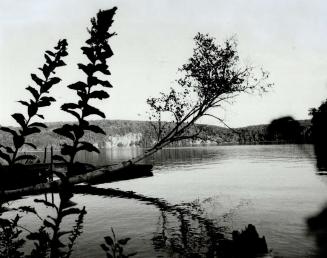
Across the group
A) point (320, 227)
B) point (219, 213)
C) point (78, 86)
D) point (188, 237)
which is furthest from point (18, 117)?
point (219, 213)

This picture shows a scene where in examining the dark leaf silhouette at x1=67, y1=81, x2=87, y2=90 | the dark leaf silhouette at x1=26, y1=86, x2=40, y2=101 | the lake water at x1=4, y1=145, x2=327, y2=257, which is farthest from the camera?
the lake water at x1=4, y1=145, x2=327, y2=257

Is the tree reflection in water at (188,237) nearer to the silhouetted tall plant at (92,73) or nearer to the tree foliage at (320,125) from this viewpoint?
the silhouetted tall plant at (92,73)

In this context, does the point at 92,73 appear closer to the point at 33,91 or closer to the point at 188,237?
the point at 33,91

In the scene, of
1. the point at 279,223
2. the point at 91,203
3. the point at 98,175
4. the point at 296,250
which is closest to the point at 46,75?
the point at 98,175

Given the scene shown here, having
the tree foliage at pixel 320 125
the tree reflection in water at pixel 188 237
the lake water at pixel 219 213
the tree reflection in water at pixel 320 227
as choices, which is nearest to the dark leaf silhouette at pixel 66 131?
the tree reflection in water at pixel 188 237

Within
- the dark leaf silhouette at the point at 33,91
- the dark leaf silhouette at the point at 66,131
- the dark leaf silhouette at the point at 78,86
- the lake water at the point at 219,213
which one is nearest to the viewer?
the dark leaf silhouette at the point at 78,86

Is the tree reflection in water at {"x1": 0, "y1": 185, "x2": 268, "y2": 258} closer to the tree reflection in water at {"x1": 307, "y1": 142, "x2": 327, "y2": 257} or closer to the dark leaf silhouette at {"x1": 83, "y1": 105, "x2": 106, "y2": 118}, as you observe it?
the tree reflection in water at {"x1": 307, "y1": 142, "x2": 327, "y2": 257}

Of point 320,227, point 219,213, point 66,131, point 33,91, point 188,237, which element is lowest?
point 320,227

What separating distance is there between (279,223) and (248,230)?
820cm

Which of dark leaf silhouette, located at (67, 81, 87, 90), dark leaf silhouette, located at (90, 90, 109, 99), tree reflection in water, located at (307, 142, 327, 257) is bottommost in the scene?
tree reflection in water, located at (307, 142, 327, 257)

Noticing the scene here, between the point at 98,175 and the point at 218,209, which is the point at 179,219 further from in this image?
the point at 98,175

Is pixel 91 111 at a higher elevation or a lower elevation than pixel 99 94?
lower

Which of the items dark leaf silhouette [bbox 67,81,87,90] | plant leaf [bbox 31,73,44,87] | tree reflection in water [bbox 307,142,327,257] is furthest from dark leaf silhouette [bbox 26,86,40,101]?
tree reflection in water [bbox 307,142,327,257]

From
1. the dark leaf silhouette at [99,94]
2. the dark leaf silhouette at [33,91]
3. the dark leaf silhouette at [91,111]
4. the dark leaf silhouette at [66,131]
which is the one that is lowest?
the dark leaf silhouette at [66,131]
